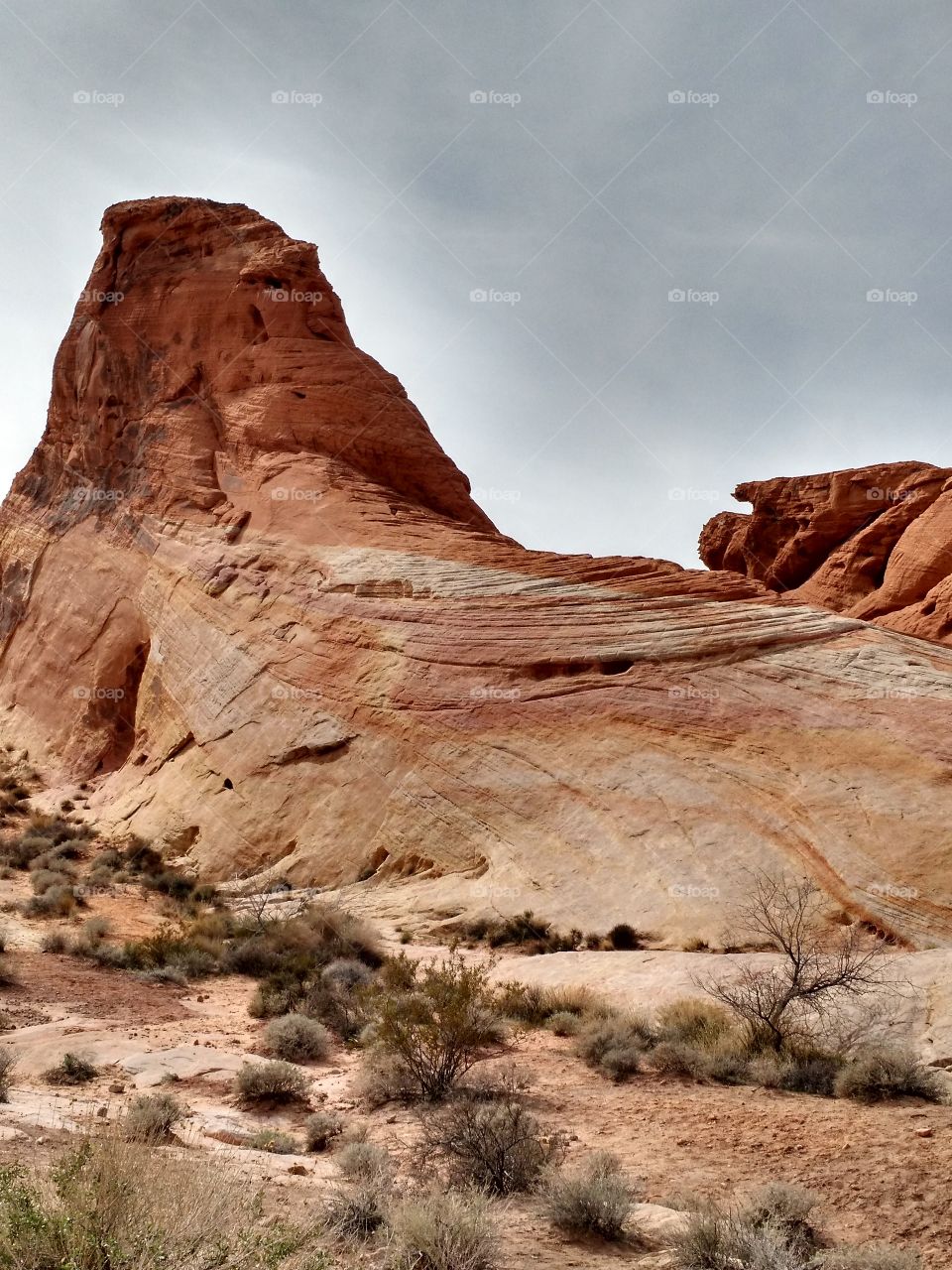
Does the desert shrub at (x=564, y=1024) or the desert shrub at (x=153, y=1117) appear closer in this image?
the desert shrub at (x=153, y=1117)

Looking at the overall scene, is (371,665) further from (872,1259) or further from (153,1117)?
(872,1259)

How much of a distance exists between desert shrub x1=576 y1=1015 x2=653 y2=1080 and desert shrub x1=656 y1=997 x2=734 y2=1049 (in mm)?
221

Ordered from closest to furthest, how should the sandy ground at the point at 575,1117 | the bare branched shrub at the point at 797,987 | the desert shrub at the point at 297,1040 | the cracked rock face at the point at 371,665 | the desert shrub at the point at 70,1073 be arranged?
the sandy ground at the point at 575,1117, the desert shrub at the point at 70,1073, the bare branched shrub at the point at 797,987, the desert shrub at the point at 297,1040, the cracked rock face at the point at 371,665

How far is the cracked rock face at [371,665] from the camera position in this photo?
14.7 meters

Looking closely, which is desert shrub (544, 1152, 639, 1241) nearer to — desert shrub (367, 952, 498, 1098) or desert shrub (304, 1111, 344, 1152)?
desert shrub (304, 1111, 344, 1152)

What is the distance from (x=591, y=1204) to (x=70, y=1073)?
16.4ft

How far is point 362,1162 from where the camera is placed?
20.8ft

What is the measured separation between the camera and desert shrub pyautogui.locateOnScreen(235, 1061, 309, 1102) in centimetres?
806

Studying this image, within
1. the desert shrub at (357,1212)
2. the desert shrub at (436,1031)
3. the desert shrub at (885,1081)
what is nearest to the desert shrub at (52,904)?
the desert shrub at (436,1031)

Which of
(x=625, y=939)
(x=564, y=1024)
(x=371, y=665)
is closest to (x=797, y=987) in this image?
(x=564, y=1024)

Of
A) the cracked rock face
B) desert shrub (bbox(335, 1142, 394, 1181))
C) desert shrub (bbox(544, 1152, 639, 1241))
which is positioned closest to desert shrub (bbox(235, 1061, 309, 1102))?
desert shrub (bbox(335, 1142, 394, 1181))

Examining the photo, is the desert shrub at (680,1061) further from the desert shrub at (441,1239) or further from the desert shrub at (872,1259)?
the desert shrub at (441,1239)

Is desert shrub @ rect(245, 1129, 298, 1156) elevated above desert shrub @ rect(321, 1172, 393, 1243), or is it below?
below

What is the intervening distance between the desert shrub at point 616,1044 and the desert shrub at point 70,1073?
448cm
